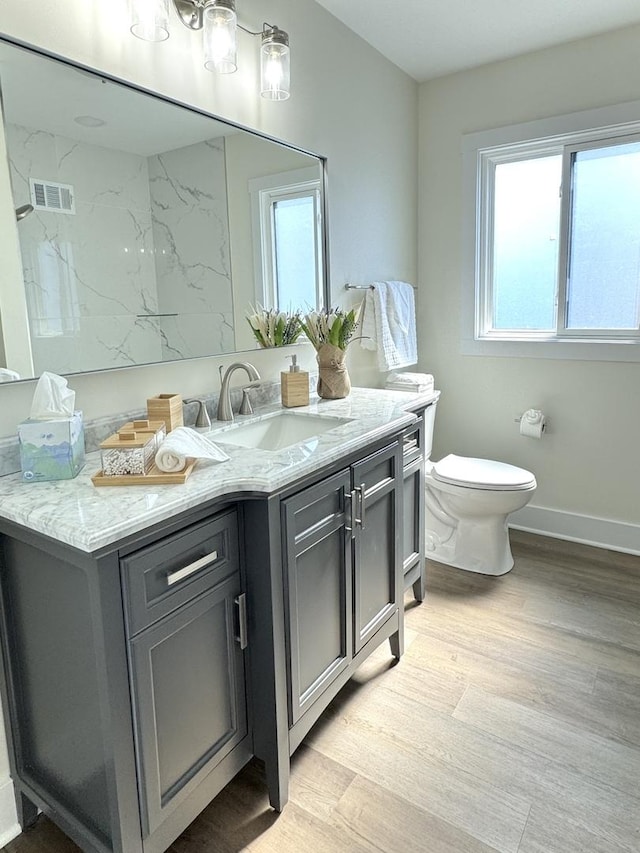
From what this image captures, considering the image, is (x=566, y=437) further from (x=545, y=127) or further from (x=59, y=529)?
(x=59, y=529)

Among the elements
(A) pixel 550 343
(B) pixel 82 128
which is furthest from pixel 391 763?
(A) pixel 550 343

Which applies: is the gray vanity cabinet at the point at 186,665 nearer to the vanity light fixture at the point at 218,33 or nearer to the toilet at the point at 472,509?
the vanity light fixture at the point at 218,33

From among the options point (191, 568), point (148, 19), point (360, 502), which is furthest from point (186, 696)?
point (148, 19)

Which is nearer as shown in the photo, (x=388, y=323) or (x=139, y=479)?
(x=139, y=479)

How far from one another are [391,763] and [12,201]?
1764 millimetres

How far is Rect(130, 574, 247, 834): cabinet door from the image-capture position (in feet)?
3.83

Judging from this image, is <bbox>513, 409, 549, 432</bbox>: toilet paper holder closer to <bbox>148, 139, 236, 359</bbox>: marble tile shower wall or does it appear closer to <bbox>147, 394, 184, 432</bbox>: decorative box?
<bbox>148, 139, 236, 359</bbox>: marble tile shower wall

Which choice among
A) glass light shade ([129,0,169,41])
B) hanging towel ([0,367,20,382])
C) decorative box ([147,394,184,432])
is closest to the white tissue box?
hanging towel ([0,367,20,382])

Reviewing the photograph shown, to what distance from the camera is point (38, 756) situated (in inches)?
53.9

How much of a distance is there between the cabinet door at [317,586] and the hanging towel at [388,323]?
129 centimetres

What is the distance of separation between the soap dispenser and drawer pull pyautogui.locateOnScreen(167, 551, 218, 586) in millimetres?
908

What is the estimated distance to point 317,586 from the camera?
1.56 m

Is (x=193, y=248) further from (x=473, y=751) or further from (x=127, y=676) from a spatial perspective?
(x=473, y=751)

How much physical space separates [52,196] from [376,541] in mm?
1324
